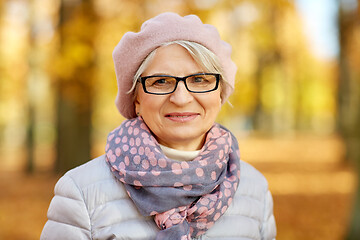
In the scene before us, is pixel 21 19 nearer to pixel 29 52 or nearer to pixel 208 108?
pixel 29 52

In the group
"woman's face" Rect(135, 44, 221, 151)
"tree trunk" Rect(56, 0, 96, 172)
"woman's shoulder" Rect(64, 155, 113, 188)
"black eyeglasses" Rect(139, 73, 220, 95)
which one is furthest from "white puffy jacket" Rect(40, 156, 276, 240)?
"tree trunk" Rect(56, 0, 96, 172)

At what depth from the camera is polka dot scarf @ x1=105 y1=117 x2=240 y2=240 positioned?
82.1 inches

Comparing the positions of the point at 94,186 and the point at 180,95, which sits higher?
the point at 180,95

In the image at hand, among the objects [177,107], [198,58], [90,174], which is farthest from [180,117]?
[90,174]

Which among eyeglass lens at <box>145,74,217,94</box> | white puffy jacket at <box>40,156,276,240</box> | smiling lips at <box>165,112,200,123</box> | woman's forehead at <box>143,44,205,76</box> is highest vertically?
woman's forehead at <box>143,44,205,76</box>

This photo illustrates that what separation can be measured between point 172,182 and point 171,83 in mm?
456

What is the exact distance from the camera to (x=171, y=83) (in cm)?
218

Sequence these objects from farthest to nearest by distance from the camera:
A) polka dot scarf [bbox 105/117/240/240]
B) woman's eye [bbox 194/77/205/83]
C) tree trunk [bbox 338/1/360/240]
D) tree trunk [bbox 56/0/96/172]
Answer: tree trunk [bbox 338/1/360/240]
tree trunk [bbox 56/0/96/172]
woman's eye [bbox 194/77/205/83]
polka dot scarf [bbox 105/117/240/240]

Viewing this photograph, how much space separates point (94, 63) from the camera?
27.0 feet

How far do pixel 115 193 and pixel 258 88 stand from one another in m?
26.3

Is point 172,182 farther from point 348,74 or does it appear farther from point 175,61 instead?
point 348,74

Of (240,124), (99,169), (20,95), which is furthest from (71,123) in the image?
(240,124)

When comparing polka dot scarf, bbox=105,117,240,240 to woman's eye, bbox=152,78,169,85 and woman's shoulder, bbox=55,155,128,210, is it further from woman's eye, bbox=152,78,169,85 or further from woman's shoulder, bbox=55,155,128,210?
woman's eye, bbox=152,78,169,85

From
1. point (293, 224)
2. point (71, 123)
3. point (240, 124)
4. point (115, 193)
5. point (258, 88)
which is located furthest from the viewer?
point (240, 124)
